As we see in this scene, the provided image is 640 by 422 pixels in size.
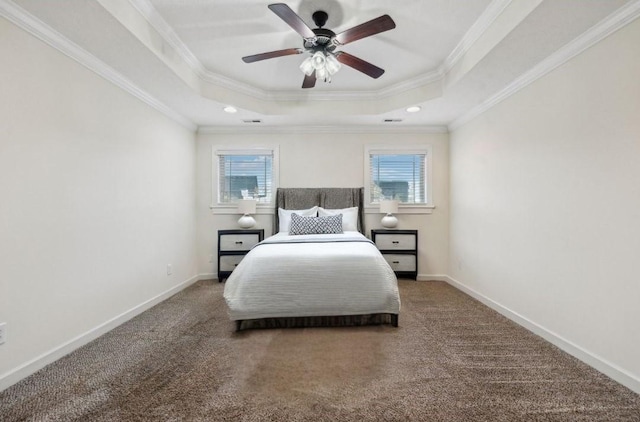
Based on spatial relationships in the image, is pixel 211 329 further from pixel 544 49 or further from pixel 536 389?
pixel 544 49

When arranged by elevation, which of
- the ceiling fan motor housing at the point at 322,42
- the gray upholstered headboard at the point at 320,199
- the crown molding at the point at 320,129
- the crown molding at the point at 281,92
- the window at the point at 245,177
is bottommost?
the gray upholstered headboard at the point at 320,199

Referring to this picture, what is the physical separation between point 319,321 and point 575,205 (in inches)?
87.9

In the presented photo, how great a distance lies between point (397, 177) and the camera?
4570 millimetres

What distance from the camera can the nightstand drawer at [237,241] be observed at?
4.15 m

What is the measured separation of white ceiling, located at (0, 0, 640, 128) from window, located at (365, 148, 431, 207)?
79 centimetres

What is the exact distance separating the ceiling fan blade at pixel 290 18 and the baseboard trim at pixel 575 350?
2.98 metres

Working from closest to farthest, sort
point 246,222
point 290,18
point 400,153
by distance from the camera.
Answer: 1. point 290,18
2. point 246,222
3. point 400,153

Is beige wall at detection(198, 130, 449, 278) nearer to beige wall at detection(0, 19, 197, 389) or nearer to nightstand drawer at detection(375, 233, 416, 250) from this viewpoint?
nightstand drawer at detection(375, 233, 416, 250)

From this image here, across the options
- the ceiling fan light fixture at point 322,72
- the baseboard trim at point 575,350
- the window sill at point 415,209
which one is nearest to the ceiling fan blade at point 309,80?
the ceiling fan light fixture at point 322,72

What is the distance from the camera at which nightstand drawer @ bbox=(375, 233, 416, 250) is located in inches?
166

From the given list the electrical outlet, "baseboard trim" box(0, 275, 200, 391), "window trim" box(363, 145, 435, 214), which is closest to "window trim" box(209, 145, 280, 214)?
"window trim" box(363, 145, 435, 214)

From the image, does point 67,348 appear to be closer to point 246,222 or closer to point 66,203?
point 66,203

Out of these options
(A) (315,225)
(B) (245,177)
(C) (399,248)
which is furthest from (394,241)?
(B) (245,177)

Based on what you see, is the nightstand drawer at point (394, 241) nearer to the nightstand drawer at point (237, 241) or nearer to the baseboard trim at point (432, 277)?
the baseboard trim at point (432, 277)
